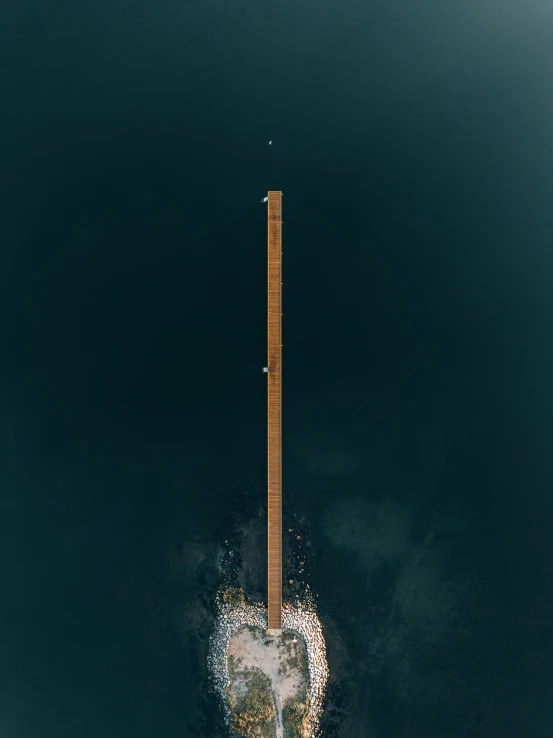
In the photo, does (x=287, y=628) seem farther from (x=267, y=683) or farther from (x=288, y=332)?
(x=288, y=332)

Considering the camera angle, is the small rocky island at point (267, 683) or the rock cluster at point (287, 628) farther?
the rock cluster at point (287, 628)

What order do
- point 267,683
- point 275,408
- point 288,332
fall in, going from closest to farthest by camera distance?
point 267,683 → point 275,408 → point 288,332

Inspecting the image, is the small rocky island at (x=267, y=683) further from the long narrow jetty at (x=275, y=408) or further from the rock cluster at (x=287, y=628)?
the long narrow jetty at (x=275, y=408)

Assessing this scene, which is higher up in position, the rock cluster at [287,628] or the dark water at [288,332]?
the dark water at [288,332]

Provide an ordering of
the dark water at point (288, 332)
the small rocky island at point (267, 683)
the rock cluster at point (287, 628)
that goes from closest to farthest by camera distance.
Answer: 1. the small rocky island at point (267, 683)
2. the rock cluster at point (287, 628)
3. the dark water at point (288, 332)

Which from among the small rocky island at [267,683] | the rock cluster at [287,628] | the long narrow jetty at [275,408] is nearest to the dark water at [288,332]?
the long narrow jetty at [275,408]

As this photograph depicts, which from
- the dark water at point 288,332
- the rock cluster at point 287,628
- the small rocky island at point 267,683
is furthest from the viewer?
the dark water at point 288,332

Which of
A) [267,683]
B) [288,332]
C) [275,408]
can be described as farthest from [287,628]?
[288,332]
